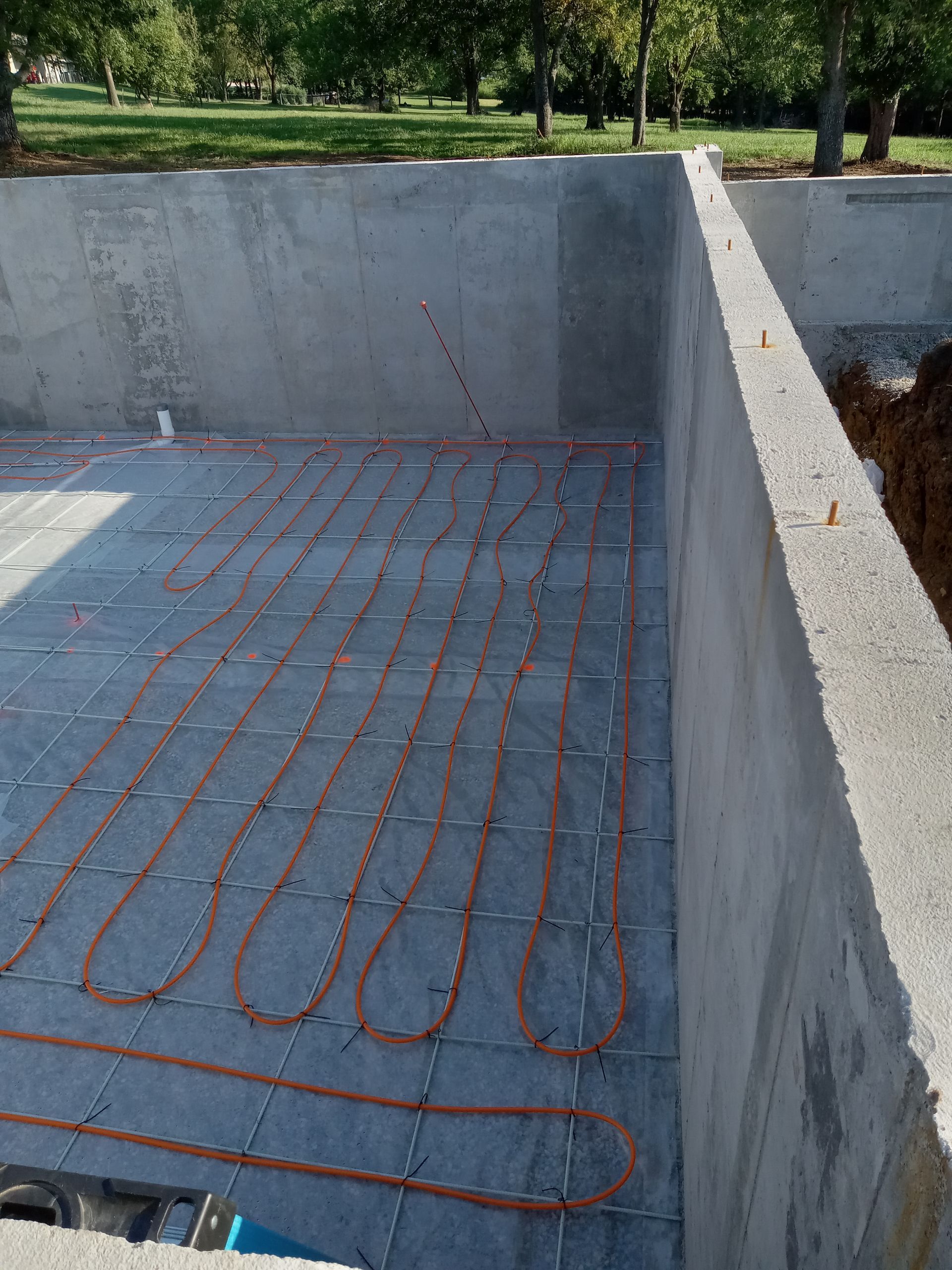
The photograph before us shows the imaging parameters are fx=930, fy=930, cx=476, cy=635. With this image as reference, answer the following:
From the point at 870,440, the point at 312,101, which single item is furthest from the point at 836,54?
the point at 312,101

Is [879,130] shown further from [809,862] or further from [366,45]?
[809,862]

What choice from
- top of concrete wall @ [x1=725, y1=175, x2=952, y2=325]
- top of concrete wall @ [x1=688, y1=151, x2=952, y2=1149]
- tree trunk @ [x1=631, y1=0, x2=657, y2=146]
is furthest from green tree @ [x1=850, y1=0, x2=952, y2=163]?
top of concrete wall @ [x1=688, y1=151, x2=952, y2=1149]

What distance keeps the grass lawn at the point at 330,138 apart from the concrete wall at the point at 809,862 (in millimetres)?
16536

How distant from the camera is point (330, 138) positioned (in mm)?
19734

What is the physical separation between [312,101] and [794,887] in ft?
163

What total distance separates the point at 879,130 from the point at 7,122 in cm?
1655

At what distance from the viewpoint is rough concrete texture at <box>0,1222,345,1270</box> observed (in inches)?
46.6

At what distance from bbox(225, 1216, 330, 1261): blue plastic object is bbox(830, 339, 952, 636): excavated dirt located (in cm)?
570

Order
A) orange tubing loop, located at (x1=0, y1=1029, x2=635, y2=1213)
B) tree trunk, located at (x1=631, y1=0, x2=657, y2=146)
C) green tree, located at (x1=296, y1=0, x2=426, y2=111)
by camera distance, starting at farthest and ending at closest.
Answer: green tree, located at (x1=296, y1=0, x2=426, y2=111) < tree trunk, located at (x1=631, y1=0, x2=657, y2=146) < orange tubing loop, located at (x1=0, y1=1029, x2=635, y2=1213)

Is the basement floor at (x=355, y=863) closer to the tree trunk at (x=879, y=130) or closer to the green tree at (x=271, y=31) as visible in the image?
the tree trunk at (x=879, y=130)

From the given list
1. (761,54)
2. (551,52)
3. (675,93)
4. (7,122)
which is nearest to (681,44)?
(761,54)

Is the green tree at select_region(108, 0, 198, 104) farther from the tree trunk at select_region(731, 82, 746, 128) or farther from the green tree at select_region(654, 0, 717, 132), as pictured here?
the tree trunk at select_region(731, 82, 746, 128)

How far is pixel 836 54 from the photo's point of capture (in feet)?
49.1

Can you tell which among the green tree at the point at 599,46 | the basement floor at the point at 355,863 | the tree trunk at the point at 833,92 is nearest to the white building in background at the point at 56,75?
the green tree at the point at 599,46
